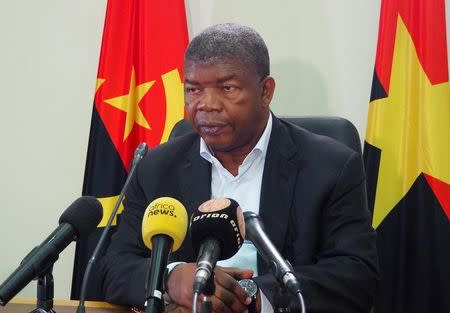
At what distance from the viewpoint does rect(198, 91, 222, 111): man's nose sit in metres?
2.01

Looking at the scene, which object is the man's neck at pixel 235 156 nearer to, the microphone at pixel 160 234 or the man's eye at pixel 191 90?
the man's eye at pixel 191 90

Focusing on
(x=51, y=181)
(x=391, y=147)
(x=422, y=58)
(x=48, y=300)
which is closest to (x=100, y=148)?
(x=51, y=181)

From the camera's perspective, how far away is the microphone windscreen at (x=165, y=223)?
1.17 meters

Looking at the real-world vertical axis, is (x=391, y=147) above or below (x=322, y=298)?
above

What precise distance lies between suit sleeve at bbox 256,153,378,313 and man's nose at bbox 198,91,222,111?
0.49m

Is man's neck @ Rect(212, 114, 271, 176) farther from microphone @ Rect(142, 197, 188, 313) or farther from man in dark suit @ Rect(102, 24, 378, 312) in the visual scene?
microphone @ Rect(142, 197, 188, 313)

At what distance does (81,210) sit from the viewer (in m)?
1.31

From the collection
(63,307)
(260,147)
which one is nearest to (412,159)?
(260,147)

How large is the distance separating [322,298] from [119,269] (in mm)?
668

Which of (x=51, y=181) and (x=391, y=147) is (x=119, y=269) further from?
(x=51, y=181)

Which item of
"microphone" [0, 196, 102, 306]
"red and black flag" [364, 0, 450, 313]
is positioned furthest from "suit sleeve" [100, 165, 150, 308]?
"red and black flag" [364, 0, 450, 313]

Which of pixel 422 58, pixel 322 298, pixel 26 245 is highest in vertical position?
pixel 422 58

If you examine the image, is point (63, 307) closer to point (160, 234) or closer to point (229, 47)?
point (160, 234)

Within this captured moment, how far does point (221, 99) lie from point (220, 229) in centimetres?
96
